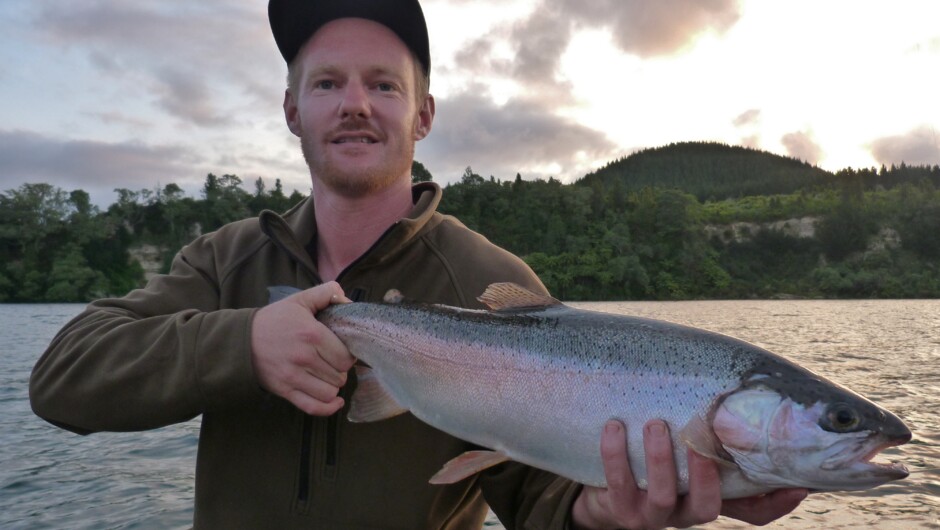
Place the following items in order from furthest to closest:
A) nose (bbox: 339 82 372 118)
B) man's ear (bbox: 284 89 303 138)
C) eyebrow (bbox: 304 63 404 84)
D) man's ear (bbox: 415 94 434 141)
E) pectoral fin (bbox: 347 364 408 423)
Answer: man's ear (bbox: 415 94 434 141) < man's ear (bbox: 284 89 303 138) < eyebrow (bbox: 304 63 404 84) < nose (bbox: 339 82 372 118) < pectoral fin (bbox: 347 364 408 423)

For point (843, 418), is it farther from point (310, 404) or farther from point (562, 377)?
point (310, 404)

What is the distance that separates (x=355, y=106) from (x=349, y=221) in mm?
545

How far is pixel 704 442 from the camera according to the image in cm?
233

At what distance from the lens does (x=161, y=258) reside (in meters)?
88.5

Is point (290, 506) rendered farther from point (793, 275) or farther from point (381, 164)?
point (793, 275)

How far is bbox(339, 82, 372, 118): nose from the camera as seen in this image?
3006mm

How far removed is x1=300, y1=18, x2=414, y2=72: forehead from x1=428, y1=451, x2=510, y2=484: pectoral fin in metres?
1.79

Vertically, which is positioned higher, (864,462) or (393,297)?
(393,297)

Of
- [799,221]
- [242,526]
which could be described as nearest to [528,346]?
[242,526]

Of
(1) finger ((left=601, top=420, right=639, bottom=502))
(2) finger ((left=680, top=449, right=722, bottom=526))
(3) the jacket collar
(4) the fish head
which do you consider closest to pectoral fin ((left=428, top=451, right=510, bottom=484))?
(1) finger ((left=601, top=420, right=639, bottom=502))

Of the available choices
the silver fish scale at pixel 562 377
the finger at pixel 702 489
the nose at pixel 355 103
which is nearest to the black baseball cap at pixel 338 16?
the nose at pixel 355 103

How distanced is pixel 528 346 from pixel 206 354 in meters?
1.22

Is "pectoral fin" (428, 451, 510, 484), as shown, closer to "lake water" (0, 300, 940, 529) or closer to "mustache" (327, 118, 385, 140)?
"mustache" (327, 118, 385, 140)

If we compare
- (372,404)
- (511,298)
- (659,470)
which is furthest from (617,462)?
(372,404)
